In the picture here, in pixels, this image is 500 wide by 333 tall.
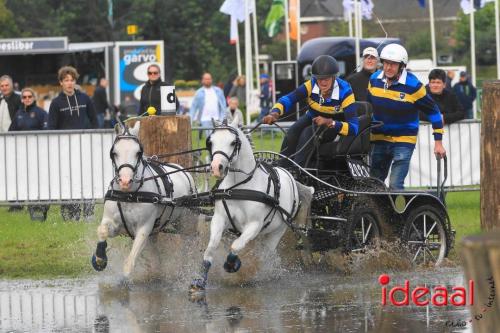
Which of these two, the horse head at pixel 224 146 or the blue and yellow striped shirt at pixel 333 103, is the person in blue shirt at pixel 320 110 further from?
the horse head at pixel 224 146

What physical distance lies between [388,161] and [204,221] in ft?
7.51

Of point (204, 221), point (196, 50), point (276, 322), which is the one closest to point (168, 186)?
point (204, 221)

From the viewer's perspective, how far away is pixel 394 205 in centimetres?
1251

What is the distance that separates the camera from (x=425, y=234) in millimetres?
12875

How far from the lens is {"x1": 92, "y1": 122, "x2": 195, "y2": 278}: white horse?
10805mm

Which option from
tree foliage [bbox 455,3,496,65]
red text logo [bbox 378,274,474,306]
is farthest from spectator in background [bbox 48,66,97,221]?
tree foliage [bbox 455,3,496,65]

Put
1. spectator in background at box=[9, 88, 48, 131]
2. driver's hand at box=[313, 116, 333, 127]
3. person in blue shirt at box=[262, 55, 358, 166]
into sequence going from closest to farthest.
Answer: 1. driver's hand at box=[313, 116, 333, 127]
2. person in blue shirt at box=[262, 55, 358, 166]
3. spectator in background at box=[9, 88, 48, 131]

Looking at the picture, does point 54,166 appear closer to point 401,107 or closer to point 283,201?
point 401,107

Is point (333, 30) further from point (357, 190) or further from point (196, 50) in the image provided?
point (357, 190)

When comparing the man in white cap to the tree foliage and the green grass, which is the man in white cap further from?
the tree foliage

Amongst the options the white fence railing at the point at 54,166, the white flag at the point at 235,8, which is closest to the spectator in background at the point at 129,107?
the white flag at the point at 235,8

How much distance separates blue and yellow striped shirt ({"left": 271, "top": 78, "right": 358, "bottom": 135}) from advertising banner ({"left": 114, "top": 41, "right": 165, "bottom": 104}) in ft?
94.4

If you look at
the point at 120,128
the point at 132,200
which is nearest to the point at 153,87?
the point at 120,128

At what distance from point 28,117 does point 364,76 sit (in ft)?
21.2
